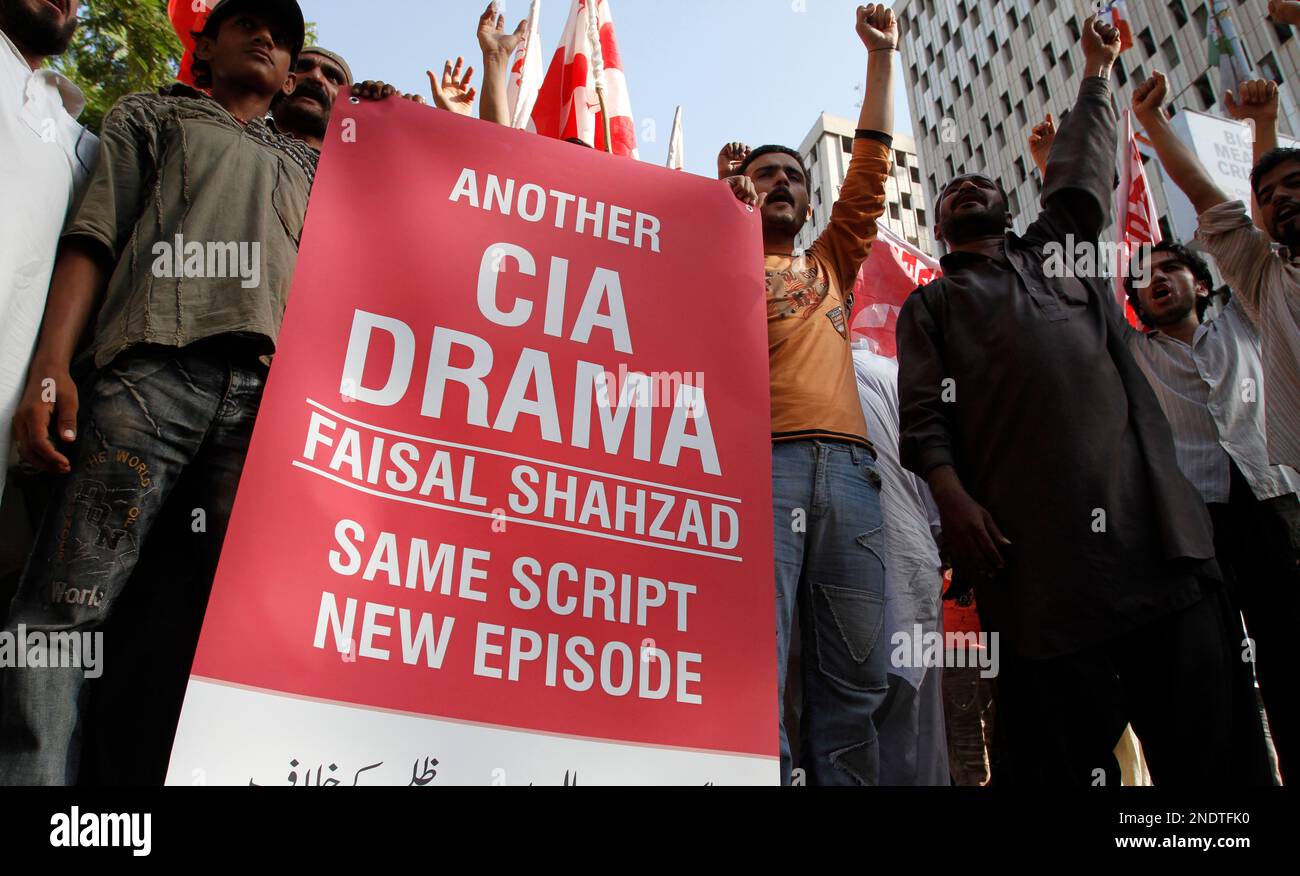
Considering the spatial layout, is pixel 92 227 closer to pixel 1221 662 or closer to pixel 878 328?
pixel 1221 662

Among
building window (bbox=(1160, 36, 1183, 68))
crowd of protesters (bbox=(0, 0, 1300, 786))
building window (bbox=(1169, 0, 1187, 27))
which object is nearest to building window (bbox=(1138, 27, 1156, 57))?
building window (bbox=(1160, 36, 1183, 68))

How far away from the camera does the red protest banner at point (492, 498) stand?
1.86 m

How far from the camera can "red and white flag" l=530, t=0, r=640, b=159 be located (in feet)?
13.6

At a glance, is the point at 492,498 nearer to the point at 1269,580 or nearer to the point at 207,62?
the point at 207,62

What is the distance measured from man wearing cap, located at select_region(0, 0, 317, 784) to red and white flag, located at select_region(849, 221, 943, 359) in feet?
12.3

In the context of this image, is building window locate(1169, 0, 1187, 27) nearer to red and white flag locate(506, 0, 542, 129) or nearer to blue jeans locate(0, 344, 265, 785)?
red and white flag locate(506, 0, 542, 129)

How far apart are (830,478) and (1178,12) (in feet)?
124

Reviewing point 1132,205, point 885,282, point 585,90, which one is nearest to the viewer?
point 585,90

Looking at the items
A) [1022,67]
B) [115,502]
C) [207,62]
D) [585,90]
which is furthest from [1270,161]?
[1022,67]

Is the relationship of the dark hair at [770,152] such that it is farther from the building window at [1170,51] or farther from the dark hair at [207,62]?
the building window at [1170,51]

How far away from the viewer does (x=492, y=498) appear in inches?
83.7

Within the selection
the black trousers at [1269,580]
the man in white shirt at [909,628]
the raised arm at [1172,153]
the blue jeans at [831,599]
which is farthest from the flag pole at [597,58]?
the black trousers at [1269,580]

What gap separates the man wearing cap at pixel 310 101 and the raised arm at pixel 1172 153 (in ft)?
9.04
